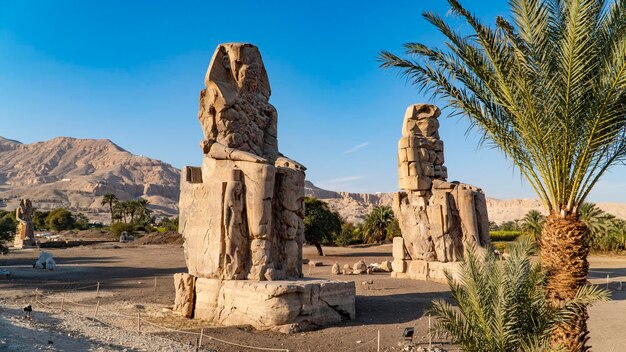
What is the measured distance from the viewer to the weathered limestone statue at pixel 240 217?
7.95 metres

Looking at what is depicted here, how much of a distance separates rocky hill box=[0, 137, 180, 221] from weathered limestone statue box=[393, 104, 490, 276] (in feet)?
231

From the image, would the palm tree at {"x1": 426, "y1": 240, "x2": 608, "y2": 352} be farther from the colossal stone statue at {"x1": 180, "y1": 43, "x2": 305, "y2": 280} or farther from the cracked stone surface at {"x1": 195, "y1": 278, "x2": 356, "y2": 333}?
the colossal stone statue at {"x1": 180, "y1": 43, "x2": 305, "y2": 280}

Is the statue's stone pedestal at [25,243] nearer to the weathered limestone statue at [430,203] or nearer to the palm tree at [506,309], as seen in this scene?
the weathered limestone statue at [430,203]

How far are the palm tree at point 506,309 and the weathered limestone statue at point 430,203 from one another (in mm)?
7668

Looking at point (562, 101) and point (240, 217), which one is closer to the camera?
point (562, 101)

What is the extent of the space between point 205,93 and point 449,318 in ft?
20.6

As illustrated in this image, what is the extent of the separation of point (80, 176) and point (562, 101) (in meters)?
139

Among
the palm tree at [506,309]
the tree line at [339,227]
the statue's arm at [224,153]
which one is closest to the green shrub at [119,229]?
the tree line at [339,227]

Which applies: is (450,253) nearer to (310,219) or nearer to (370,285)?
(370,285)

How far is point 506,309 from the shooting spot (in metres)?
4.89

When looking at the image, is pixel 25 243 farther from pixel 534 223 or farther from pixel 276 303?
pixel 534 223

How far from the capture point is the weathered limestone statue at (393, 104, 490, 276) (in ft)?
43.8

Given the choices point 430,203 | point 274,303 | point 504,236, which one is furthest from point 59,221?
point 274,303

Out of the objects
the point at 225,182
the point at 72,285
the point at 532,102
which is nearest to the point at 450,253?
the point at 225,182
